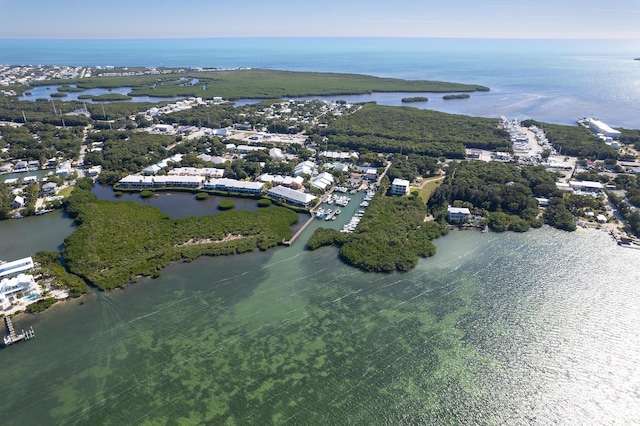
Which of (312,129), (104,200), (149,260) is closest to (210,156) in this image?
(104,200)

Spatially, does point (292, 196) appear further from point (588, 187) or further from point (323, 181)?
point (588, 187)

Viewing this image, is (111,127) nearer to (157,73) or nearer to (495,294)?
(495,294)

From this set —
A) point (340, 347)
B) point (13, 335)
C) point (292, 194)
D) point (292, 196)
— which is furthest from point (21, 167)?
point (340, 347)

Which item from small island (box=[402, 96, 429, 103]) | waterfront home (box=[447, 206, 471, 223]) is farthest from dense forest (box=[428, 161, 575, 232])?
small island (box=[402, 96, 429, 103])

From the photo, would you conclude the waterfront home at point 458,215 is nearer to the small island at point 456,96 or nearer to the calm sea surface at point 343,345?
the calm sea surface at point 343,345

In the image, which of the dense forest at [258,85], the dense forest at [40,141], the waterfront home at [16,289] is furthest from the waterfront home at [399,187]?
the dense forest at [258,85]

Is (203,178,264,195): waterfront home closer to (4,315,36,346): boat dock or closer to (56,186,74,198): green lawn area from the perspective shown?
(56,186,74,198): green lawn area
